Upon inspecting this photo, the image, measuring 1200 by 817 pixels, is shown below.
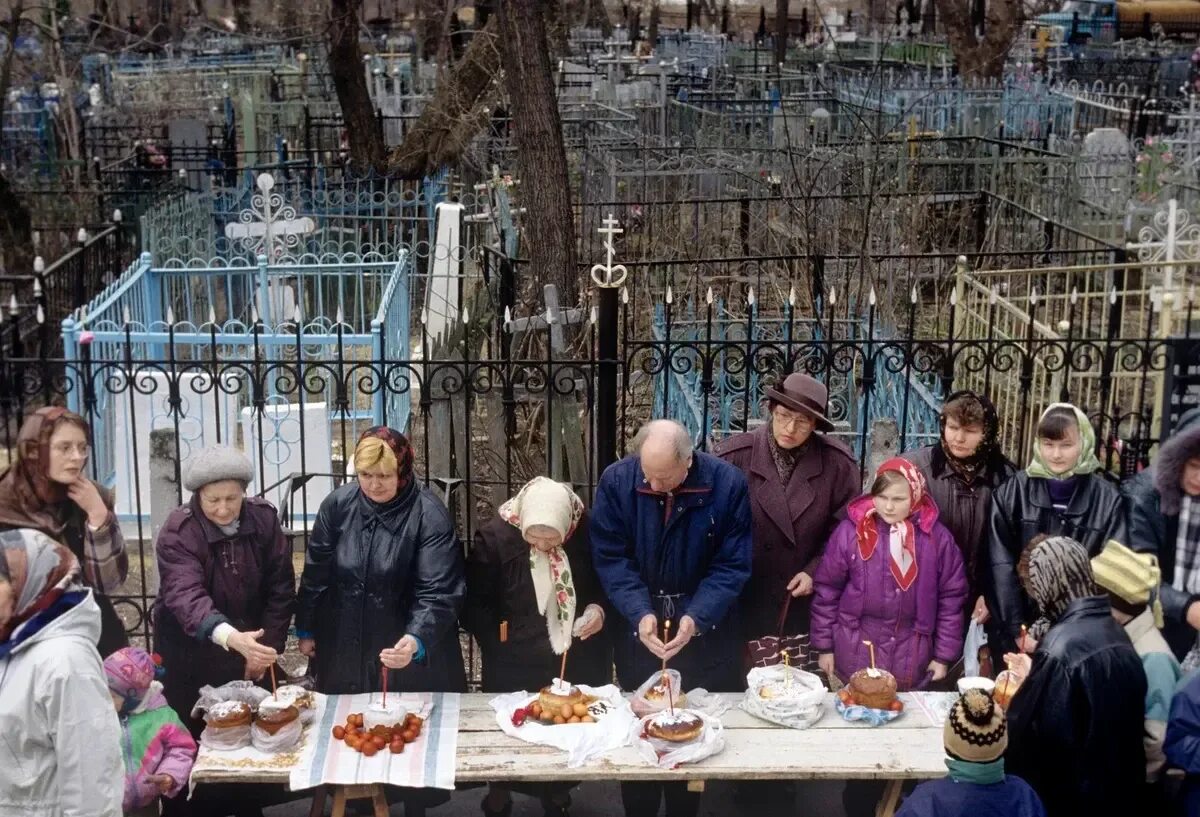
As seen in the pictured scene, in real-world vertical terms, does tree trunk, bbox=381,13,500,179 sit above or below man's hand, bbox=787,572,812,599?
above

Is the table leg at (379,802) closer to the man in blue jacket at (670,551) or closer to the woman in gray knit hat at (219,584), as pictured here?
the woman in gray knit hat at (219,584)

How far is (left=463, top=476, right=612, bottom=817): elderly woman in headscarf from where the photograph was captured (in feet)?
15.4

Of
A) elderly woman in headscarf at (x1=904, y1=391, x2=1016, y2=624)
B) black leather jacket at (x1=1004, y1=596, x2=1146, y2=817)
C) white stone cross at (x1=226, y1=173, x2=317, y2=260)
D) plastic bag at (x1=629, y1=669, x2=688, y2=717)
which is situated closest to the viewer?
black leather jacket at (x1=1004, y1=596, x2=1146, y2=817)

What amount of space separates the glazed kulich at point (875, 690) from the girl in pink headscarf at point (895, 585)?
231mm

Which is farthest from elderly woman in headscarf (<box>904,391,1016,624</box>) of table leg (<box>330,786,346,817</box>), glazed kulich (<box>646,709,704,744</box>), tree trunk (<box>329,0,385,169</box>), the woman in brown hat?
tree trunk (<box>329,0,385,169</box>)

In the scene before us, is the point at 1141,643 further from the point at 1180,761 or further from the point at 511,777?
the point at 511,777

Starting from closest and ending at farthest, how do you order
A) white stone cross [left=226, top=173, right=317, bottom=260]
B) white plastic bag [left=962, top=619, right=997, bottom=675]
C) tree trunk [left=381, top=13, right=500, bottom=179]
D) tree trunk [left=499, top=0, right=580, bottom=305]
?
white plastic bag [left=962, top=619, right=997, bottom=675], tree trunk [left=499, top=0, right=580, bottom=305], white stone cross [left=226, top=173, right=317, bottom=260], tree trunk [left=381, top=13, right=500, bottom=179]

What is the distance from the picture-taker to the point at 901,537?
4.69 metres

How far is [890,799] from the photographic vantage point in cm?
454

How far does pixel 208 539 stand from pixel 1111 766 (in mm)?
2899

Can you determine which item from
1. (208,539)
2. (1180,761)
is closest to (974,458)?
(1180,761)

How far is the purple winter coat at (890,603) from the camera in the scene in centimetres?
469

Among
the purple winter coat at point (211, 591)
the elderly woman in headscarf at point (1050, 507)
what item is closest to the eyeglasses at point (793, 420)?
the elderly woman in headscarf at point (1050, 507)

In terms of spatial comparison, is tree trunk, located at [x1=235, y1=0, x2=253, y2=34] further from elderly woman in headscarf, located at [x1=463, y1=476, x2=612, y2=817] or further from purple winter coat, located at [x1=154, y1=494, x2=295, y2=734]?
elderly woman in headscarf, located at [x1=463, y1=476, x2=612, y2=817]
